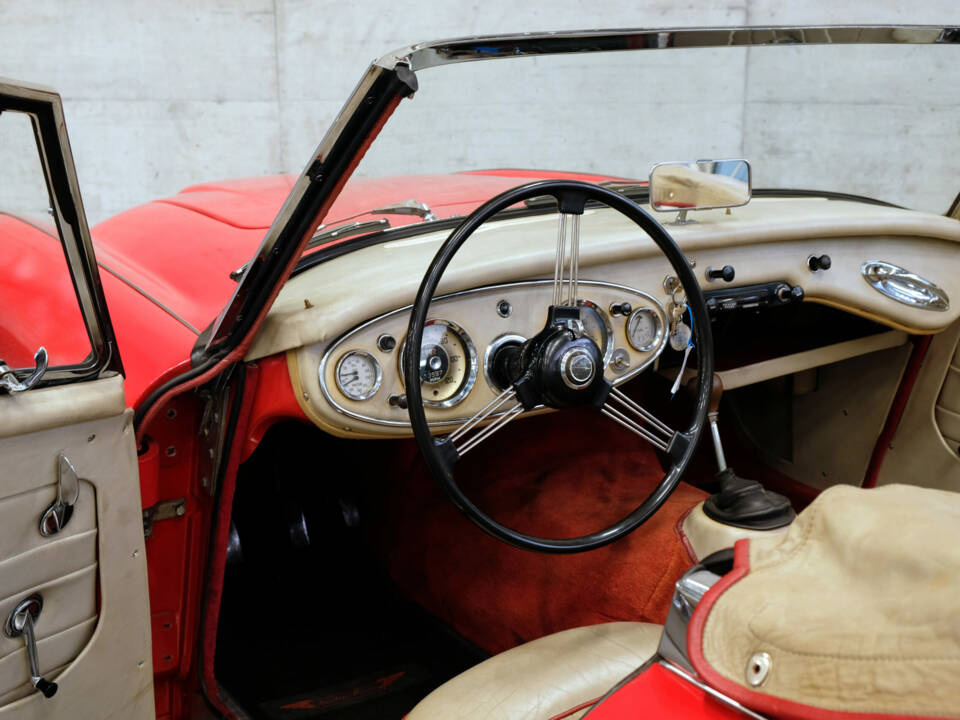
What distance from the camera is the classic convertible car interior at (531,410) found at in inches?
38.0

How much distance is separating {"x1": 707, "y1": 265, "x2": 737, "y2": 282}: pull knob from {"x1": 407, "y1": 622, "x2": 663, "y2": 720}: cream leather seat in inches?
27.2

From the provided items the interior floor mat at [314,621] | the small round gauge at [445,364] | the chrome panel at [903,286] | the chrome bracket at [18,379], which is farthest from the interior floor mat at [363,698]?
the chrome panel at [903,286]

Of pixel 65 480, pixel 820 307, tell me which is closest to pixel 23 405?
pixel 65 480

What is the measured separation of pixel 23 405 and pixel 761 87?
196 centimetres

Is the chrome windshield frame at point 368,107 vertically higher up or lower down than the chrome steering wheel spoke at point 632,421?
higher up

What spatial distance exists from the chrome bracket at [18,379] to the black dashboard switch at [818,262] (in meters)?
A: 1.45

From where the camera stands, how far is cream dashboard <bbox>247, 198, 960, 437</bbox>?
1.35 metres

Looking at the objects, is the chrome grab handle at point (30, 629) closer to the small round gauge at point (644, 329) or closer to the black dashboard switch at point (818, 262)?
the small round gauge at point (644, 329)

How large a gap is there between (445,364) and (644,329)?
0.41 m

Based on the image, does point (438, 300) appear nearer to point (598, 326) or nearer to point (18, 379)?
point (598, 326)

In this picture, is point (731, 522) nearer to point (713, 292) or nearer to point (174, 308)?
point (713, 292)

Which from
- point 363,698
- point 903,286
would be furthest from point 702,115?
point 363,698

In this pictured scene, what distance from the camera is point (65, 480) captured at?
1146 mm

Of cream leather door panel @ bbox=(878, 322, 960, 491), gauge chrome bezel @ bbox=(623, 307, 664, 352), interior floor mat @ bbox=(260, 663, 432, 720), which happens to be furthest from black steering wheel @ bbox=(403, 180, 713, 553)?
cream leather door panel @ bbox=(878, 322, 960, 491)
